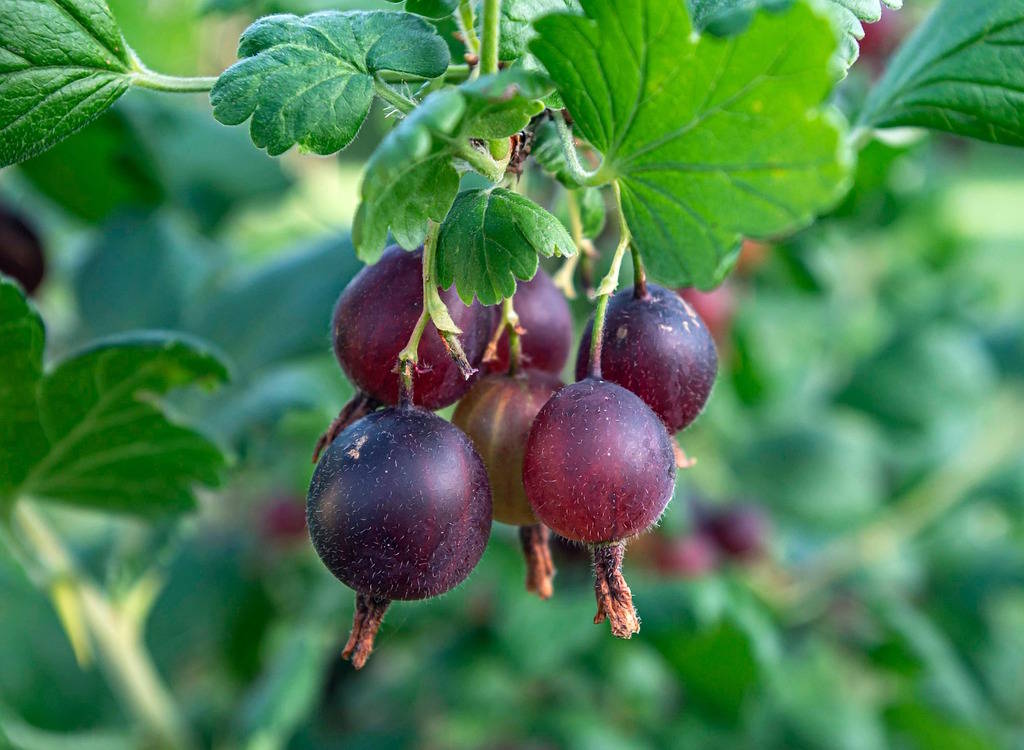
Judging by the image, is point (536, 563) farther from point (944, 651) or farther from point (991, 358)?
point (991, 358)

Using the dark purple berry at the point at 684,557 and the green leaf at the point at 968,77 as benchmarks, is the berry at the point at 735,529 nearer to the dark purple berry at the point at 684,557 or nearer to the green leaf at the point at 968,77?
the dark purple berry at the point at 684,557

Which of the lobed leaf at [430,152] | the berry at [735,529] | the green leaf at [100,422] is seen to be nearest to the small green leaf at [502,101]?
the lobed leaf at [430,152]

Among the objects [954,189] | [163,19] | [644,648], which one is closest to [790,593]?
[644,648]

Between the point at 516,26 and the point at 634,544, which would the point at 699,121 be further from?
the point at 634,544

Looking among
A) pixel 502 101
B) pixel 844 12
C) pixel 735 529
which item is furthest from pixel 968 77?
pixel 735 529

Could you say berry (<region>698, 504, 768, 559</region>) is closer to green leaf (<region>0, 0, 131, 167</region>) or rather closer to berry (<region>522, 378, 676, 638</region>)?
berry (<region>522, 378, 676, 638</region>)
